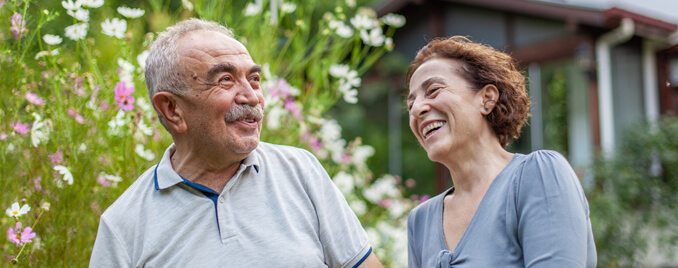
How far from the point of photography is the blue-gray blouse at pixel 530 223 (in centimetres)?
146

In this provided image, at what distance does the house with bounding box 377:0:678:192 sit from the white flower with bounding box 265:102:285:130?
14.3 feet

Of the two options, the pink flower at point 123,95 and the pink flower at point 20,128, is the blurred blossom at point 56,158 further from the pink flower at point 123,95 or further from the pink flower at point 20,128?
the pink flower at point 123,95

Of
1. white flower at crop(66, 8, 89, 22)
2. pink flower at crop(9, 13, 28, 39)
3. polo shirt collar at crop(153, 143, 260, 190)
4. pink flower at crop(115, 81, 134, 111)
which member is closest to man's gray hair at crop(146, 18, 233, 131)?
polo shirt collar at crop(153, 143, 260, 190)

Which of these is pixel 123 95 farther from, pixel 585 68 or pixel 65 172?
pixel 585 68

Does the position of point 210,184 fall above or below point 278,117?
below

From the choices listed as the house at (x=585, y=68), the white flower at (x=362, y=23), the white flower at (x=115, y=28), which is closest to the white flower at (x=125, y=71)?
the white flower at (x=115, y=28)

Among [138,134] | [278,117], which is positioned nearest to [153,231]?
[138,134]

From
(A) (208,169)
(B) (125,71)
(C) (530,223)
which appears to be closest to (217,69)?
(A) (208,169)

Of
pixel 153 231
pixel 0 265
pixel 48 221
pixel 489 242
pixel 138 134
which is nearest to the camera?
pixel 489 242

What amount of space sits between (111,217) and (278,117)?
127cm

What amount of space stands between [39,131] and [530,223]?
1.76 m

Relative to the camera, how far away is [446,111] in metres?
1.81

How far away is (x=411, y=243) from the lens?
202 cm

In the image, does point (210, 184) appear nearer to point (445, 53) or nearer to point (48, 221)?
point (48, 221)
